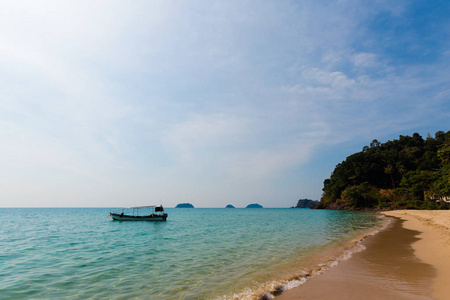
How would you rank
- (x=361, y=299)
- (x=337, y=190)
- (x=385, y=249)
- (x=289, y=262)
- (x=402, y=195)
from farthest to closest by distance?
1. (x=337, y=190)
2. (x=402, y=195)
3. (x=385, y=249)
4. (x=289, y=262)
5. (x=361, y=299)

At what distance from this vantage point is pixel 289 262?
1352 cm

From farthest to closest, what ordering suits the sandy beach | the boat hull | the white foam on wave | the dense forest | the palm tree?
1. the palm tree
2. the dense forest
3. the boat hull
4. the white foam on wave
5. the sandy beach

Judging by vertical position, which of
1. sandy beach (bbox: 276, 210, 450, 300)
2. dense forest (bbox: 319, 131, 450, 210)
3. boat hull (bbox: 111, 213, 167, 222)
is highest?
dense forest (bbox: 319, 131, 450, 210)

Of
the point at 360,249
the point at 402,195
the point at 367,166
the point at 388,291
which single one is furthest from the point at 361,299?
the point at 367,166

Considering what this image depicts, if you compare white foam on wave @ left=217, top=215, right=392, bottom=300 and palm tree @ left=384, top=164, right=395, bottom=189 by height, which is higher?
palm tree @ left=384, top=164, right=395, bottom=189

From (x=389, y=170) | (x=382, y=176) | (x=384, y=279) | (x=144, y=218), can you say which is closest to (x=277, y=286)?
(x=384, y=279)

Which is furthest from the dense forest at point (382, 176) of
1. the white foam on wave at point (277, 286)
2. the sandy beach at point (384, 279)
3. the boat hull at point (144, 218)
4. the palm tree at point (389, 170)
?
the white foam on wave at point (277, 286)

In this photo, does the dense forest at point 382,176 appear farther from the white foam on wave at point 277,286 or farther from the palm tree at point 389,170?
the white foam on wave at point 277,286

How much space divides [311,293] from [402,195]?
11332cm

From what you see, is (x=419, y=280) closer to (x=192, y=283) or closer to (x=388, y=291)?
(x=388, y=291)

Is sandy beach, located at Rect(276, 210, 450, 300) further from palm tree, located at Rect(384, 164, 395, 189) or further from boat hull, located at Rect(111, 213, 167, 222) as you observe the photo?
palm tree, located at Rect(384, 164, 395, 189)

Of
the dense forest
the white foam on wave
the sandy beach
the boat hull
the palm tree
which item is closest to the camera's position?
the sandy beach

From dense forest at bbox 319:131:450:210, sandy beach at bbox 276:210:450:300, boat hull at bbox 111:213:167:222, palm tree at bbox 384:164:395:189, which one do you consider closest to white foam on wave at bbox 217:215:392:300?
sandy beach at bbox 276:210:450:300

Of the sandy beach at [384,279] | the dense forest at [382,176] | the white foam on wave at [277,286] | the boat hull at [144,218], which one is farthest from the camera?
the dense forest at [382,176]
